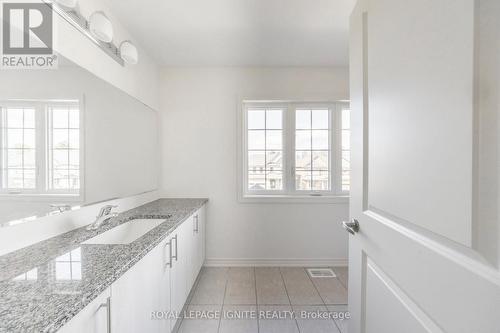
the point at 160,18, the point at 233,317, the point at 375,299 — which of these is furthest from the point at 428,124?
the point at 160,18

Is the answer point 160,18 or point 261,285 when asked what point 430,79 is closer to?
point 160,18

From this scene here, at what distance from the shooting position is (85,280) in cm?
87

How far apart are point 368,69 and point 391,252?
2.46 feet

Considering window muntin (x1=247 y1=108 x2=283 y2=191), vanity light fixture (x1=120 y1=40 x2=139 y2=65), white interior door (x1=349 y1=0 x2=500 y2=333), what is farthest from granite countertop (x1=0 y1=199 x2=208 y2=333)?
window muntin (x1=247 y1=108 x2=283 y2=191)

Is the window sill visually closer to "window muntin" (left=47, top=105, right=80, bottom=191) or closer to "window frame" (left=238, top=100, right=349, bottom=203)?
"window frame" (left=238, top=100, right=349, bottom=203)

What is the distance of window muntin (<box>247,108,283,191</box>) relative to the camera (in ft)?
10.4

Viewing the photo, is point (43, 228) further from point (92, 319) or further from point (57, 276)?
Answer: point (92, 319)

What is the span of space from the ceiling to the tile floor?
2.39 meters

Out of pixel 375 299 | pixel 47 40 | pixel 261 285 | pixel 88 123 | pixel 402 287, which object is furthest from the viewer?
pixel 261 285

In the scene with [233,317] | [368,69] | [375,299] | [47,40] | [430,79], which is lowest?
[233,317]

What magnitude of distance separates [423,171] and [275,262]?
2.59 meters

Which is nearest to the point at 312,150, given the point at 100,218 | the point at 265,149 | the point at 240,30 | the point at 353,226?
the point at 265,149

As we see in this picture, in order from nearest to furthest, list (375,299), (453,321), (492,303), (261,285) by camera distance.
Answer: (492,303) < (453,321) < (375,299) < (261,285)

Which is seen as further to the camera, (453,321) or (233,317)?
(233,317)
